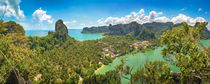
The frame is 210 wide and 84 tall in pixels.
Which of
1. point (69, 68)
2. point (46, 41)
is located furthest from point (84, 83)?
point (46, 41)

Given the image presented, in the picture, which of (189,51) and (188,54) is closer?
(189,51)

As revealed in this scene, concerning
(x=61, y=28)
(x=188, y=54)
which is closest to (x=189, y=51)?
(x=188, y=54)

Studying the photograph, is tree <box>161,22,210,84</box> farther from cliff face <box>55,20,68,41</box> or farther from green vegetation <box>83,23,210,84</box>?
cliff face <box>55,20,68,41</box>

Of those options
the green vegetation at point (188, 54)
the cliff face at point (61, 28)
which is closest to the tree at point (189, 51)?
the green vegetation at point (188, 54)

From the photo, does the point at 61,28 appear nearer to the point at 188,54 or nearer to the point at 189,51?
the point at 188,54

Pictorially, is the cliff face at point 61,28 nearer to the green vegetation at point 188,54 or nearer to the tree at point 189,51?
the green vegetation at point 188,54

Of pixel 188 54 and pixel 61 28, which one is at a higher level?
pixel 61 28

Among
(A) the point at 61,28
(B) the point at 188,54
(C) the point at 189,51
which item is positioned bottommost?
(B) the point at 188,54

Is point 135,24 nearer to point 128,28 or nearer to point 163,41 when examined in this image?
point 128,28
